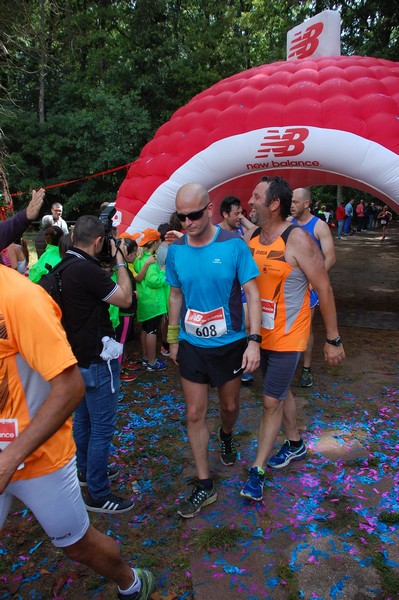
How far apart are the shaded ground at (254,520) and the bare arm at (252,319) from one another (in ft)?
2.99

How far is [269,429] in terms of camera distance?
9.04ft

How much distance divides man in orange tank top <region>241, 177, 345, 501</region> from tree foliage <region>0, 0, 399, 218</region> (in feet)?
57.4

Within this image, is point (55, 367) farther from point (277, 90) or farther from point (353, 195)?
point (353, 195)

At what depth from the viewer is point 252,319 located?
2584mm

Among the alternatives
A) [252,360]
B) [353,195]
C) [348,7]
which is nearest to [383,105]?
[252,360]

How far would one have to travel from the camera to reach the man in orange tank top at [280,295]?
265 cm

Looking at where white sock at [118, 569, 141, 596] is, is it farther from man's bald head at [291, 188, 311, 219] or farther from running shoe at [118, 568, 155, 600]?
man's bald head at [291, 188, 311, 219]

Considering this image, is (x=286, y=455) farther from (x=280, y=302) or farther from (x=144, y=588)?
(x=144, y=588)

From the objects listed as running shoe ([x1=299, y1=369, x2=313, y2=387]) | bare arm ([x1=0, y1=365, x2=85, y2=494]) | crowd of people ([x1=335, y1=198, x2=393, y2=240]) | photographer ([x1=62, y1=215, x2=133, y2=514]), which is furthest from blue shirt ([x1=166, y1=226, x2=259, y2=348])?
crowd of people ([x1=335, y1=198, x2=393, y2=240])

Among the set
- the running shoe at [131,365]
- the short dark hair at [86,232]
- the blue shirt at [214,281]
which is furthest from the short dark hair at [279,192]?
the running shoe at [131,365]

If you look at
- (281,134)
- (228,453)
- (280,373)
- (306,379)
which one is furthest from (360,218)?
(280,373)

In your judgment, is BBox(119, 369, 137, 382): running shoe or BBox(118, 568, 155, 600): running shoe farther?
BBox(119, 369, 137, 382): running shoe

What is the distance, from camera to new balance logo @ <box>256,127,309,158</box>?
206 inches

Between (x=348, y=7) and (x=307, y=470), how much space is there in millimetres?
18699
